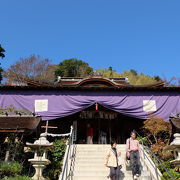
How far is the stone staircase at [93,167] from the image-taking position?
23.1 feet

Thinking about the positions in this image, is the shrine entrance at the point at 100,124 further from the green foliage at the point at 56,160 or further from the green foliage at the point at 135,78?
the green foliage at the point at 135,78

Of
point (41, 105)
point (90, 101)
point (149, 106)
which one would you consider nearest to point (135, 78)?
point (149, 106)

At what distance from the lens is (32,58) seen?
3042 cm

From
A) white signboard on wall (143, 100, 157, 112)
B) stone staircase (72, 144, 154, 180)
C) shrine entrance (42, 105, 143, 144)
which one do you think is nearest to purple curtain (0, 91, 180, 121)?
white signboard on wall (143, 100, 157, 112)

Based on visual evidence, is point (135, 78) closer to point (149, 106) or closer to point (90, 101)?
point (149, 106)

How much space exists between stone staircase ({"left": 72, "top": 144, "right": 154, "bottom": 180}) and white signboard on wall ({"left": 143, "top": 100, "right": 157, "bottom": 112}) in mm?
4602

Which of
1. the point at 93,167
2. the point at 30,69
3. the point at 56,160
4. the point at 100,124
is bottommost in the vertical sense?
the point at 93,167

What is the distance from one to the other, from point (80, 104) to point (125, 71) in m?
30.6

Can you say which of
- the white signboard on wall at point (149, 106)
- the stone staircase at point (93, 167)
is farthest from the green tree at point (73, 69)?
the stone staircase at point (93, 167)

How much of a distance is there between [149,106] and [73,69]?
2530 cm

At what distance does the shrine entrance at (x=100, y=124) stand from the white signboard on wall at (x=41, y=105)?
1630 millimetres

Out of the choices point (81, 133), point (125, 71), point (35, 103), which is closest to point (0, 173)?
point (35, 103)

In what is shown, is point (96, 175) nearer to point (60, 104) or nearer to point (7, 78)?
point (60, 104)

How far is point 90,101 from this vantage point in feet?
44.5
